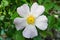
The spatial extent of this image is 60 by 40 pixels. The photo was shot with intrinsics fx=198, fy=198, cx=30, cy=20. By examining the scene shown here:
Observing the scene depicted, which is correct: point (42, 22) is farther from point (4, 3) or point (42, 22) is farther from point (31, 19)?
point (4, 3)

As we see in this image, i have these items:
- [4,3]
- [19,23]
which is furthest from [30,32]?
[4,3]

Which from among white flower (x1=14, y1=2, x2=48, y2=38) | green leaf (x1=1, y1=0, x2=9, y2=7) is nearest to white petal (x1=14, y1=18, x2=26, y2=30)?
white flower (x1=14, y1=2, x2=48, y2=38)

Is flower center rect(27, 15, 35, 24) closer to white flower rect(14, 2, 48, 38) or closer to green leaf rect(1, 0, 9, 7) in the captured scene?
white flower rect(14, 2, 48, 38)

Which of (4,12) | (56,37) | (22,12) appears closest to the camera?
(22,12)

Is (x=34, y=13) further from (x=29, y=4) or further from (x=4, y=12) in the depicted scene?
(x=4, y=12)

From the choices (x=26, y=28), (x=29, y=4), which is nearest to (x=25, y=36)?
(x=26, y=28)

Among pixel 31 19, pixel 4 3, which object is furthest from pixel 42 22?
pixel 4 3
